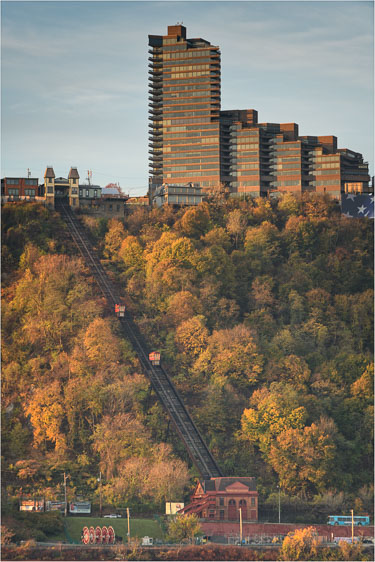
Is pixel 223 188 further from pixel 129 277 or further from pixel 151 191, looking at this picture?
pixel 129 277

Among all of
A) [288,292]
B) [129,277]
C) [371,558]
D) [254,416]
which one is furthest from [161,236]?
[371,558]

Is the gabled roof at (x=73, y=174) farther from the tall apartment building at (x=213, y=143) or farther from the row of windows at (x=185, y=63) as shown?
the row of windows at (x=185, y=63)

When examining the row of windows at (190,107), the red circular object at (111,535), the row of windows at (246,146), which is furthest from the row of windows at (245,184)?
the red circular object at (111,535)

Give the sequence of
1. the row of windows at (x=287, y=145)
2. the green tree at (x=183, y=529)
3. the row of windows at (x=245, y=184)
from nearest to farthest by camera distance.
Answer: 1. the green tree at (x=183, y=529)
2. the row of windows at (x=245, y=184)
3. the row of windows at (x=287, y=145)

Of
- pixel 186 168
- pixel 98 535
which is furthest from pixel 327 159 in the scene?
pixel 98 535

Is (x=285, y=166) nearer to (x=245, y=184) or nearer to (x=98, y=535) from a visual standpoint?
(x=245, y=184)
